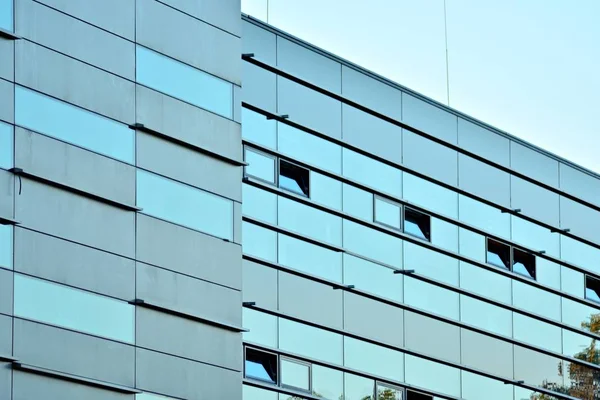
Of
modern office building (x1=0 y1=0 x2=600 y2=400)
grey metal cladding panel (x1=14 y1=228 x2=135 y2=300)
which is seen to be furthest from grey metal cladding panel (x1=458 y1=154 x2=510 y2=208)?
grey metal cladding panel (x1=14 y1=228 x2=135 y2=300)

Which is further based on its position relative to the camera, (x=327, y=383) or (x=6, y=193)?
(x=327, y=383)

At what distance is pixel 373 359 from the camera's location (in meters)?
33.0

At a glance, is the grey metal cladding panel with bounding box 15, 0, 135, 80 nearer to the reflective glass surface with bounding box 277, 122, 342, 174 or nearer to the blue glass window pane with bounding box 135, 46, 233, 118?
the blue glass window pane with bounding box 135, 46, 233, 118

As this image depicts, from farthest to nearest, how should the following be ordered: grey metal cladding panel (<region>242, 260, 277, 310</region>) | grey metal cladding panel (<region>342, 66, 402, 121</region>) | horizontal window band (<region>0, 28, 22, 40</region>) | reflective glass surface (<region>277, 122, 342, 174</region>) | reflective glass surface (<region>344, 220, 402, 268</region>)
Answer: grey metal cladding panel (<region>342, 66, 402, 121</region>) < reflective glass surface (<region>344, 220, 402, 268</region>) < reflective glass surface (<region>277, 122, 342, 174</region>) < grey metal cladding panel (<region>242, 260, 277, 310</region>) < horizontal window band (<region>0, 28, 22, 40</region>)

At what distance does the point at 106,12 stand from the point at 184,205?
3523 mm

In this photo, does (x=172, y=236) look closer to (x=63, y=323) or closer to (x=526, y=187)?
(x=63, y=323)

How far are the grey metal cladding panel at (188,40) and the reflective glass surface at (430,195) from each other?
19.9ft

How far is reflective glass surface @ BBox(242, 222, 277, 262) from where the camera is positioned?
30.4 metres

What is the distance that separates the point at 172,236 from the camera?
92.5 ft

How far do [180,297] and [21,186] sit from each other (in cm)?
362

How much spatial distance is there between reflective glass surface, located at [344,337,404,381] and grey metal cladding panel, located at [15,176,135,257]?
21.8ft

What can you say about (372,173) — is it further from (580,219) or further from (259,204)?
(580,219)

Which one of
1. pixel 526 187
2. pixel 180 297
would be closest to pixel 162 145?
pixel 180 297

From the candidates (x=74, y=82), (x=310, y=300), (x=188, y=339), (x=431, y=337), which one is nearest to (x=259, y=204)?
(x=310, y=300)
